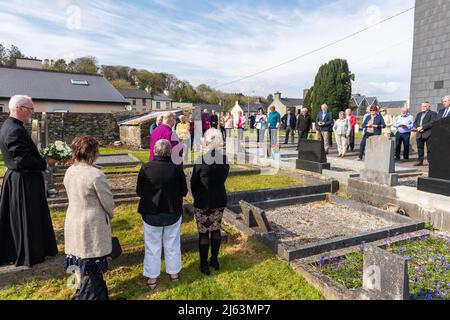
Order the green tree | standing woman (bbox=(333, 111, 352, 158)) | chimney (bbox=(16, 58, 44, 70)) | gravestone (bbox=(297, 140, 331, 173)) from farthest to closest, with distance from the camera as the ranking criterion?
the green tree
chimney (bbox=(16, 58, 44, 70))
standing woman (bbox=(333, 111, 352, 158))
gravestone (bbox=(297, 140, 331, 173))

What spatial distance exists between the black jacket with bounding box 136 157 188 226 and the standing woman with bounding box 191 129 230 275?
385 mm

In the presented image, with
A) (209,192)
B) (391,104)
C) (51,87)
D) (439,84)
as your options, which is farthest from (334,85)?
(391,104)

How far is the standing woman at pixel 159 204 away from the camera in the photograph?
11.8 feet

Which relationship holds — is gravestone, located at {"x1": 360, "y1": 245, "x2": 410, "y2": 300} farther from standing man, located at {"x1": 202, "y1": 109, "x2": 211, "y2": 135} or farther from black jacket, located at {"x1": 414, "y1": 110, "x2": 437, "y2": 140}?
standing man, located at {"x1": 202, "y1": 109, "x2": 211, "y2": 135}

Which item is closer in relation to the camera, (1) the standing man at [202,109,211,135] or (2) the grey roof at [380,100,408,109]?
(1) the standing man at [202,109,211,135]

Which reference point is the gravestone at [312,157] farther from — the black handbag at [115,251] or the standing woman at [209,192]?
the black handbag at [115,251]

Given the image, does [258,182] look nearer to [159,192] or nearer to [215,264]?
[215,264]

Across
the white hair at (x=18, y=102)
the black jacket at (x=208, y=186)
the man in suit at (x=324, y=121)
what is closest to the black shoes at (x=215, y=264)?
the black jacket at (x=208, y=186)

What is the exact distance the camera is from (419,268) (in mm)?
4164

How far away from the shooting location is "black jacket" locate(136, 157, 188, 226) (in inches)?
141

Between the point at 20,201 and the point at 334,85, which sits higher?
the point at 334,85

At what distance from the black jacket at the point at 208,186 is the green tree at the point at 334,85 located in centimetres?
3665

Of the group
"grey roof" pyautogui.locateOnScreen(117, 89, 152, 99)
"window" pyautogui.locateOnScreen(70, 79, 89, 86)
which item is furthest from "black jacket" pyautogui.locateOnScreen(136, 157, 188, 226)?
"grey roof" pyautogui.locateOnScreen(117, 89, 152, 99)

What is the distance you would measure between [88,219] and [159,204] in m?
0.78
